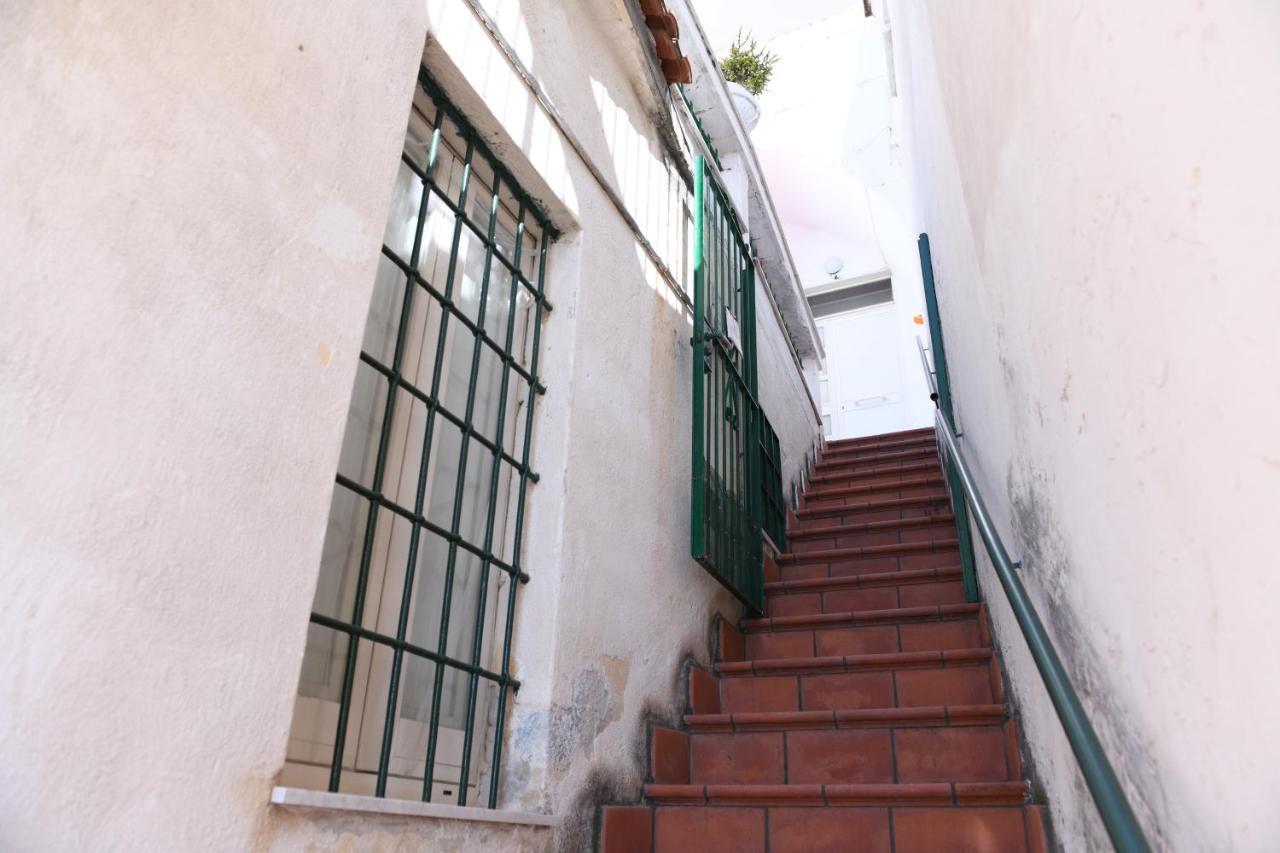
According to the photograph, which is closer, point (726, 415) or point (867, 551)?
point (726, 415)

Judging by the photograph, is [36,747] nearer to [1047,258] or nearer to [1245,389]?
[1245,389]

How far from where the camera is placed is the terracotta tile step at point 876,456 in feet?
19.0

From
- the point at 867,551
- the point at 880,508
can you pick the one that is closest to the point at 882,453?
the point at 880,508

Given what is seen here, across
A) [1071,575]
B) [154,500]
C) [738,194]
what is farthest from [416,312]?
[738,194]

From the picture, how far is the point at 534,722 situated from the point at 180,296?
50.9 inches

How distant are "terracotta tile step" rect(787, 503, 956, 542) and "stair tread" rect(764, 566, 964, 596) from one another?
1.55 feet

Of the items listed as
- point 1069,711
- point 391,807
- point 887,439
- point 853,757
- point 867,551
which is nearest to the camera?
point 1069,711

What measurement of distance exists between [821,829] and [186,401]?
1.81m

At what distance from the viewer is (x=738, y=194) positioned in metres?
5.19

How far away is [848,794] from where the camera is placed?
2.26 meters

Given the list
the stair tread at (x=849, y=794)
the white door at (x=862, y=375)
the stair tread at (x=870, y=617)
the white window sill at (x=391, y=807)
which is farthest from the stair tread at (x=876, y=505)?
the white door at (x=862, y=375)

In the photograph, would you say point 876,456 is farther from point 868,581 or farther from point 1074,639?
point 1074,639

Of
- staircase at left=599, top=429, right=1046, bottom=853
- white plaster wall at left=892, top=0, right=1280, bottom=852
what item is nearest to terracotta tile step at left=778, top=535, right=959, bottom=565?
staircase at left=599, top=429, right=1046, bottom=853

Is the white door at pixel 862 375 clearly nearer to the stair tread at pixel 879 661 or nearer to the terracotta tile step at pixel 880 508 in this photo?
the terracotta tile step at pixel 880 508
